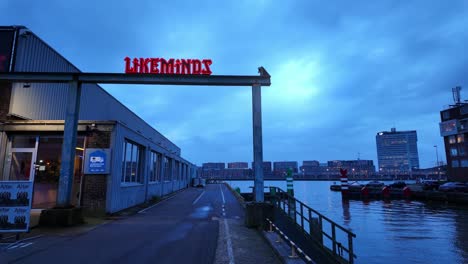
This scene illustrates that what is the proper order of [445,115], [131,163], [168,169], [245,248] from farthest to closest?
1. [445,115]
2. [168,169]
3. [131,163]
4. [245,248]

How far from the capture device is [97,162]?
15.6 meters

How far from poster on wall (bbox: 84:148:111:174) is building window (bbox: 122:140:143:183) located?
256 centimetres

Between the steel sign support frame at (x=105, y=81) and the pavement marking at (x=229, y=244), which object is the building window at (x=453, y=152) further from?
the pavement marking at (x=229, y=244)

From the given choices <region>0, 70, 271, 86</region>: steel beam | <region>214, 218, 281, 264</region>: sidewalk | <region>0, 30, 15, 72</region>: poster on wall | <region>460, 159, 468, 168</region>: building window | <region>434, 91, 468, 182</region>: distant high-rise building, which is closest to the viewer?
<region>214, 218, 281, 264</region>: sidewalk

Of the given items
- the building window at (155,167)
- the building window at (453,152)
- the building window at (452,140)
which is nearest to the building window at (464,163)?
the building window at (453,152)

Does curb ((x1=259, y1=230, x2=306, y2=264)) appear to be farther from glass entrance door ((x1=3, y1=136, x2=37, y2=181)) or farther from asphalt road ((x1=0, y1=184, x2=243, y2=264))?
glass entrance door ((x1=3, y1=136, x2=37, y2=181))

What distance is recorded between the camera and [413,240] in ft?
67.3

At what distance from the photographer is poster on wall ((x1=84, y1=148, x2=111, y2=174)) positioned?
51.2ft

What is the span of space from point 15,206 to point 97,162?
18.9 feet

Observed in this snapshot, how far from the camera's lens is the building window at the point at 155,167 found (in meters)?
26.7

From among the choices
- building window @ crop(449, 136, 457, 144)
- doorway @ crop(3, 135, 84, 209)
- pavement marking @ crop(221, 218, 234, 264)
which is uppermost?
building window @ crop(449, 136, 457, 144)

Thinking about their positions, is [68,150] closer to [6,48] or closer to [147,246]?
[147,246]

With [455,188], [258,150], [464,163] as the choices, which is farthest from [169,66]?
[464,163]

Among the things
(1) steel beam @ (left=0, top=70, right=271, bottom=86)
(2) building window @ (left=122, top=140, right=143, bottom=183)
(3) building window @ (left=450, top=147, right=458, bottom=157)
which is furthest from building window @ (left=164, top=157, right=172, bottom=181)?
(3) building window @ (left=450, top=147, right=458, bottom=157)
